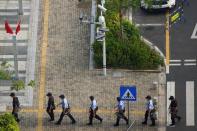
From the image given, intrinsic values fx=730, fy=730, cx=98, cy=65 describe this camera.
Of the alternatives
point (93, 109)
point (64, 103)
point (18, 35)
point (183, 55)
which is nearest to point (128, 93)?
point (93, 109)

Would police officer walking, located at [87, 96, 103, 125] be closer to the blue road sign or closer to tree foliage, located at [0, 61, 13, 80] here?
the blue road sign

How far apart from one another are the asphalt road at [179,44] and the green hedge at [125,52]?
1.07 metres

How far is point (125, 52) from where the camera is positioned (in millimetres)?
35812

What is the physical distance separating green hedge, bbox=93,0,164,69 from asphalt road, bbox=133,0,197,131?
1073mm

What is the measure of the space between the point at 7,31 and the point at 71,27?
4.10 meters

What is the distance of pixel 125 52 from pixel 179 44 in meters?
3.24

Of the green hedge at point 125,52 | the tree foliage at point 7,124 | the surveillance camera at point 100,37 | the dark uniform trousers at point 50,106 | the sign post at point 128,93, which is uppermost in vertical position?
the surveillance camera at point 100,37

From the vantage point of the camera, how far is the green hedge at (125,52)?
35656mm

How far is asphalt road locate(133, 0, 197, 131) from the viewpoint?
33969mm

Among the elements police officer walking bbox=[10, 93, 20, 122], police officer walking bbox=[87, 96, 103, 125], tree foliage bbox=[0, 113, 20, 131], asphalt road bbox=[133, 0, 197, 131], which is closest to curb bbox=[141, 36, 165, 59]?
asphalt road bbox=[133, 0, 197, 131]

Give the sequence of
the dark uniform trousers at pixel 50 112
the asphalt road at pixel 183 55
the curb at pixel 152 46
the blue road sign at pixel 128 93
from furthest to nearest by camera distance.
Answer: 1. the curb at pixel 152 46
2. the asphalt road at pixel 183 55
3. the dark uniform trousers at pixel 50 112
4. the blue road sign at pixel 128 93

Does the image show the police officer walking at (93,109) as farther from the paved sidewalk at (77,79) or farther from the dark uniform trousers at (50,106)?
the dark uniform trousers at (50,106)

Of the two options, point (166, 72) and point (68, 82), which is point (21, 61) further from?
point (166, 72)

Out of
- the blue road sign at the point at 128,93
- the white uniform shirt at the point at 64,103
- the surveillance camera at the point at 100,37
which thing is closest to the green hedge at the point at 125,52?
the surveillance camera at the point at 100,37
